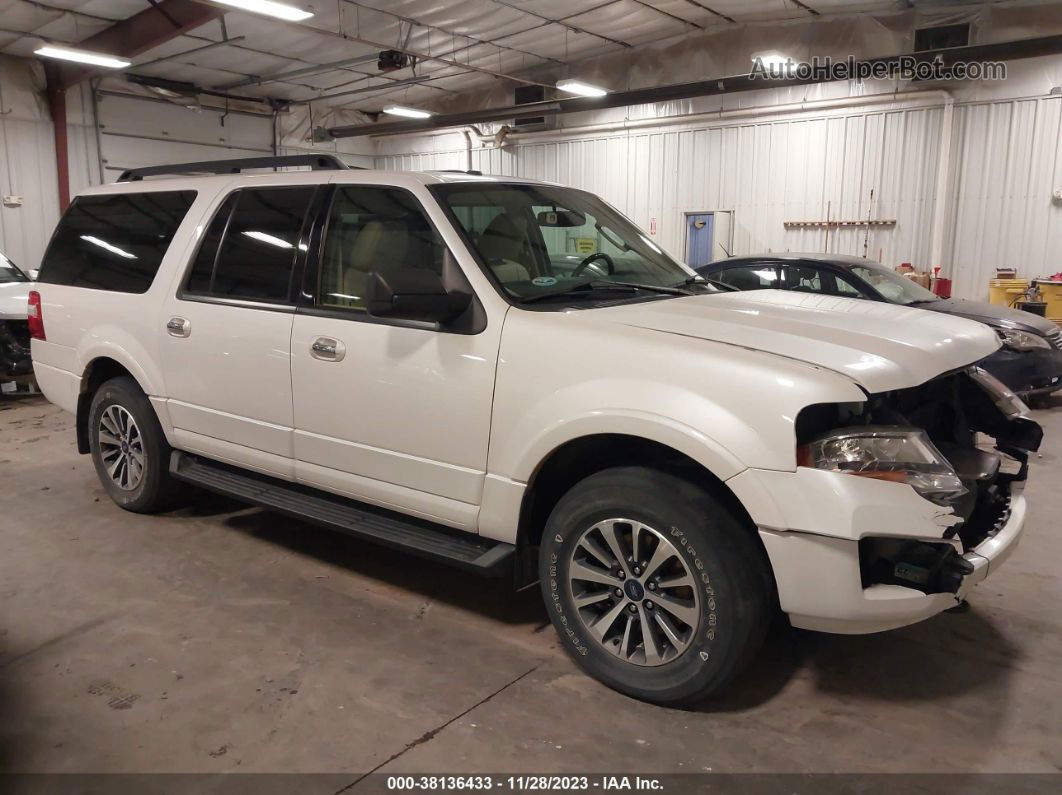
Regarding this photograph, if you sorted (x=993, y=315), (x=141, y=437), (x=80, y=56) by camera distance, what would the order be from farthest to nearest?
1. (x=80, y=56)
2. (x=993, y=315)
3. (x=141, y=437)

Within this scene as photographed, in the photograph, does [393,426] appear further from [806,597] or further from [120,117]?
[120,117]

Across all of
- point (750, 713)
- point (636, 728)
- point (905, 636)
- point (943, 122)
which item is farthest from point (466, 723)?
point (943, 122)

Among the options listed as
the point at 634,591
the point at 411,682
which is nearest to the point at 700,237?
the point at 634,591

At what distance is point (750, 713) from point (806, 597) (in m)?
0.59

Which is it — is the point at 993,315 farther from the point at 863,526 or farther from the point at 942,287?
the point at 863,526

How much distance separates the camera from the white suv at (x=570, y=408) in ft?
7.57

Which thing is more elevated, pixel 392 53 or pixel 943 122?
pixel 392 53

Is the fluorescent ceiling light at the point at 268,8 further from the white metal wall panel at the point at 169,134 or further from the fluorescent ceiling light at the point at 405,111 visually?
the white metal wall panel at the point at 169,134

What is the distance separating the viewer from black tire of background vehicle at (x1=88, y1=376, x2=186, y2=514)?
4.27m

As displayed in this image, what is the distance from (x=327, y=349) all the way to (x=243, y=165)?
5.02ft

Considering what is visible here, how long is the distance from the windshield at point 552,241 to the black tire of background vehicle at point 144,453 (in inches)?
86.6

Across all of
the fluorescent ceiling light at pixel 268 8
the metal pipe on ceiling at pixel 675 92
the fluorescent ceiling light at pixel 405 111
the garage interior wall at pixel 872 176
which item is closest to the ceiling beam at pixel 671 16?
the metal pipe on ceiling at pixel 675 92

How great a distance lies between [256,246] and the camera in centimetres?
370

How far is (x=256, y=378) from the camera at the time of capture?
359cm
